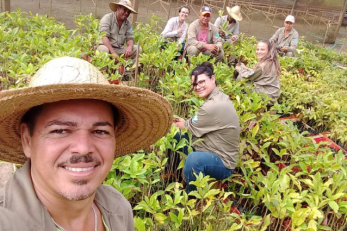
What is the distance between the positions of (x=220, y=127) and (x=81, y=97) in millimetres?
1935

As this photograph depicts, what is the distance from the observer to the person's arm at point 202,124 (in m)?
2.77

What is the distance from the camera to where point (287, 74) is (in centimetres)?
545

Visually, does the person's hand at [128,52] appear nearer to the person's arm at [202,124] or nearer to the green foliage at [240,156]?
the green foliage at [240,156]

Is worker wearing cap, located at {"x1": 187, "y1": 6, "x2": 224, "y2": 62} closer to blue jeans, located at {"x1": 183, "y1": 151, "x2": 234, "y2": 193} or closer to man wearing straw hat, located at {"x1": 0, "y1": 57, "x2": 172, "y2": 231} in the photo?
blue jeans, located at {"x1": 183, "y1": 151, "x2": 234, "y2": 193}

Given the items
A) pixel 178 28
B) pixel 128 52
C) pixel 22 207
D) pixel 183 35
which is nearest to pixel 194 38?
pixel 183 35

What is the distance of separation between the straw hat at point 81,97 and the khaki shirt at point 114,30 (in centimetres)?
357

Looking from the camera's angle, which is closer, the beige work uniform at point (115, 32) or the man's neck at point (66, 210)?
Answer: the man's neck at point (66, 210)

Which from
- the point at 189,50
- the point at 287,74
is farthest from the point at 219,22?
the point at 287,74

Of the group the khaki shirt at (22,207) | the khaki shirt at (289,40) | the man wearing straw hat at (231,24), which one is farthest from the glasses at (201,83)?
the khaki shirt at (289,40)

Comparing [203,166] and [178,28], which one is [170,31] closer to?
[178,28]

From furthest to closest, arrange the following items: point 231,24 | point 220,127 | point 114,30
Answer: point 231,24 → point 114,30 → point 220,127

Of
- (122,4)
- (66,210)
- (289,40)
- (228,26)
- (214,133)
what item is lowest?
(214,133)

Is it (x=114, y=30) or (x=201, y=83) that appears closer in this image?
(x=201, y=83)

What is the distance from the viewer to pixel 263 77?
436 cm
